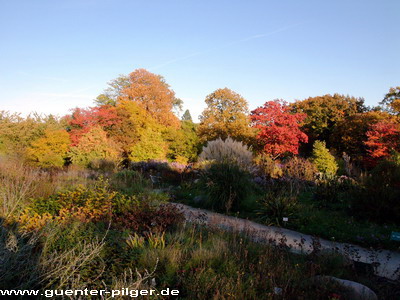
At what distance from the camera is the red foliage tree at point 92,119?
59.9 ft

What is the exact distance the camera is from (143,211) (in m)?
5.33

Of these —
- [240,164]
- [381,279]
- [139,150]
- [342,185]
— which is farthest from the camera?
[139,150]

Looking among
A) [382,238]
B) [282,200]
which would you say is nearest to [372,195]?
[382,238]

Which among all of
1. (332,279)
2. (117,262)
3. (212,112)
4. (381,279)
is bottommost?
(381,279)

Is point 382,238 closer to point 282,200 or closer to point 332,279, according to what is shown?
point 282,200

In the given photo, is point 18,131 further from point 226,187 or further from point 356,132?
point 356,132

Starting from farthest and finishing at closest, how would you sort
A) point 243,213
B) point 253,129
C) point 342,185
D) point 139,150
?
point 253,129
point 139,150
point 342,185
point 243,213

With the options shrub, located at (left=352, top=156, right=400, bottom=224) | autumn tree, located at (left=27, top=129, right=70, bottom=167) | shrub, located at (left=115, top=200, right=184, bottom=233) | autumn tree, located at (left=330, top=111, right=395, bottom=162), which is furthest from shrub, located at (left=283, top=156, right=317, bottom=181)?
autumn tree, located at (left=27, top=129, right=70, bottom=167)

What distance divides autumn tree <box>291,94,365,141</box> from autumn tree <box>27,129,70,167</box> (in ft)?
61.2

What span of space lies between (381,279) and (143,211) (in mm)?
3813

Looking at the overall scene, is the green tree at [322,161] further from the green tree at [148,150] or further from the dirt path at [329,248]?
the dirt path at [329,248]

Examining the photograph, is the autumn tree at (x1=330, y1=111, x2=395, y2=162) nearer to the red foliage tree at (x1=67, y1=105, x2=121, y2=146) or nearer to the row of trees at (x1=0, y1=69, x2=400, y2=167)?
the row of trees at (x1=0, y1=69, x2=400, y2=167)

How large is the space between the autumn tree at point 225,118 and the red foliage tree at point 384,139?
725 centimetres

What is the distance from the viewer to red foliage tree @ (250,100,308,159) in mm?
17141
